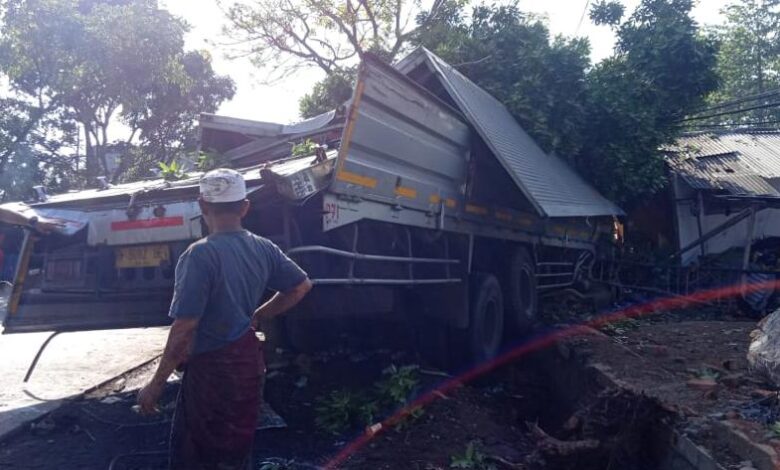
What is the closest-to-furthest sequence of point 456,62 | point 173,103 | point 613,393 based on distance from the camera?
point 613,393, point 456,62, point 173,103

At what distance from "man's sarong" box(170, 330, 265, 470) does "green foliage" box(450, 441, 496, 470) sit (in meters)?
1.69

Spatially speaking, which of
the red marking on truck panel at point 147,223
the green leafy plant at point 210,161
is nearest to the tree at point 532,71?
the green leafy plant at point 210,161

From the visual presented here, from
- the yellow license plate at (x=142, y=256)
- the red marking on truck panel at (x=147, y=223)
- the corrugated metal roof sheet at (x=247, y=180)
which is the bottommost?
the yellow license plate at (x=142, y=256)

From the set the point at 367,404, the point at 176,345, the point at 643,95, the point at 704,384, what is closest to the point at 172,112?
the point at 643,95

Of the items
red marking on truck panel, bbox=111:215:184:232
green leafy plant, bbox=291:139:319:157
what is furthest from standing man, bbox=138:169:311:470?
green leafy plant, bbox=291:139:319:157

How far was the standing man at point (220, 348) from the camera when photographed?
288 centimetres

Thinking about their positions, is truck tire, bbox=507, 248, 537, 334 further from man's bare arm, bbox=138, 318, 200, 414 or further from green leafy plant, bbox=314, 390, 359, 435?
man's bare arm, bbox=138, 318, 200, 414

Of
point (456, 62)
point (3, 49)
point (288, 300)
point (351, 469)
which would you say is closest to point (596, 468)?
point (351, 469)

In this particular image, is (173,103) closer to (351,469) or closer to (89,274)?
(89,274)

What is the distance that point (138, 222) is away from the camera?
5082 mm

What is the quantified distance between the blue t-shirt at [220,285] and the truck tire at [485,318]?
13.3 feet

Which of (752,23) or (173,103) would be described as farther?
(752,23)

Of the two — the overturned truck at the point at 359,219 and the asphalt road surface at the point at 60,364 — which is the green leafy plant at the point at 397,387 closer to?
the overturned truck at the point at 359,219

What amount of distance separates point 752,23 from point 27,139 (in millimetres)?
29029
